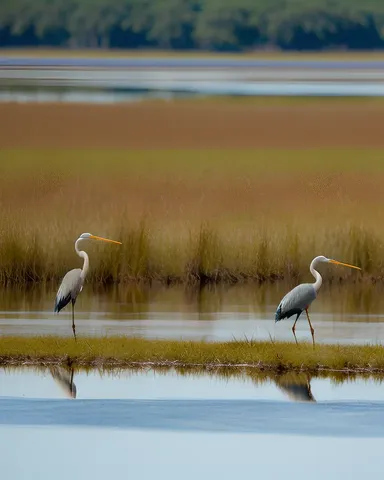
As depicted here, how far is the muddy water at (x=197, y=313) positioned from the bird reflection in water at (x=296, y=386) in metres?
2.10

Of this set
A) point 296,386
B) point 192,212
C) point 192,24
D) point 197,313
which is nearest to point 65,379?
point 296,386

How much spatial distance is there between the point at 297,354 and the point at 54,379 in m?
2.35

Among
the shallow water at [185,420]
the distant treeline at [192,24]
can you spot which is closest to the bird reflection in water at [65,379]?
the shallow water at [185,420]

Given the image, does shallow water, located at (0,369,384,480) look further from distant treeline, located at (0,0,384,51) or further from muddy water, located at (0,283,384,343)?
distant treeline, located at (0,0,384,51)

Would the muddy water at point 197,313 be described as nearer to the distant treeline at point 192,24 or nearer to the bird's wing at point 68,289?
the bird's wing at point 68,289

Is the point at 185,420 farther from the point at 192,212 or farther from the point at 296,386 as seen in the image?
the point at 192,212

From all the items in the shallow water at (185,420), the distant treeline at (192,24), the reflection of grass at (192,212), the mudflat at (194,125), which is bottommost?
the shallow water at (185,420)

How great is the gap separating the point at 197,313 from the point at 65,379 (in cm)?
491

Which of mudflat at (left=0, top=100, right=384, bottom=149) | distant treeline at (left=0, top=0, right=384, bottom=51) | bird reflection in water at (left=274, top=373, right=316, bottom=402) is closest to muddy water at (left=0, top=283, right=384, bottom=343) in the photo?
bird reflection in water at (left=274, top=373, right=316, bottom=402)

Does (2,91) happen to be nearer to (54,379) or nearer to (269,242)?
(269,242)

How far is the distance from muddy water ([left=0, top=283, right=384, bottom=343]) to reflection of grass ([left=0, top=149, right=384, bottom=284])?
56 cm

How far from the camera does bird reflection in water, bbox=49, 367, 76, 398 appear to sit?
45.5 feet

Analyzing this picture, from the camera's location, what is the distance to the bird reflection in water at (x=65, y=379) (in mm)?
13865

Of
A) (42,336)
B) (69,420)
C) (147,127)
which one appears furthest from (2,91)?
(69,420)
